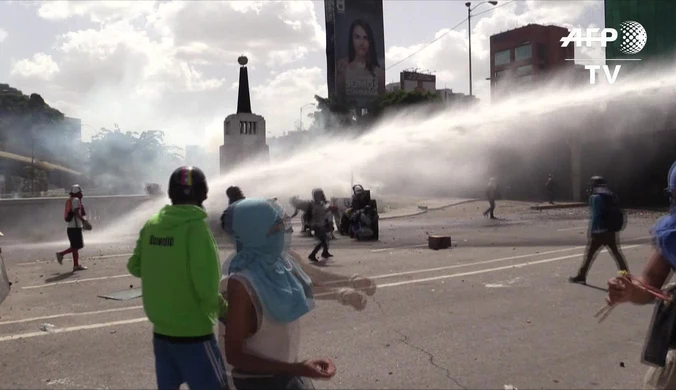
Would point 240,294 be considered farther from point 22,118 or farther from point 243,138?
point 22,118

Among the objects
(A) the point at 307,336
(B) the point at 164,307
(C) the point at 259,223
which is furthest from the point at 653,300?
(A) the point at 307,336

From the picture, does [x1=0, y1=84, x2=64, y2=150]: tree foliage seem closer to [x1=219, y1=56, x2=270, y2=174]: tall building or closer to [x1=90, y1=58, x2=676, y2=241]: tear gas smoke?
[x1=219, y1=56, x2=270, y2=174]: tall building

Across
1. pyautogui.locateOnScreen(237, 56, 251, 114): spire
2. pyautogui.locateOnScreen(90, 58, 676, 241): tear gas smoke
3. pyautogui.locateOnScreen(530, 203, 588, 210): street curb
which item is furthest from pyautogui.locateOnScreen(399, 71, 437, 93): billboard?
A: pyautogui.locateOnScreen(237, 56, 251, 114): spire

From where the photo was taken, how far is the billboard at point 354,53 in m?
73.4

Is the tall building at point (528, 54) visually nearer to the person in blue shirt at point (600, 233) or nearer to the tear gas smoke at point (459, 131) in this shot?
the tear gas smoke at point (459, 131)

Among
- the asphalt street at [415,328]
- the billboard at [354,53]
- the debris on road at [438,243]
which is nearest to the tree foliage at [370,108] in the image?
the billboard at [354,53]

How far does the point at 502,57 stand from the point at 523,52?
291 centimetres

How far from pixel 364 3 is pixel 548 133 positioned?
154ft

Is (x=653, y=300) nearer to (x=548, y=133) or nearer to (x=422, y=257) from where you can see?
(x=422, y=257)

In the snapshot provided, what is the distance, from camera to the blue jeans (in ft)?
9.48

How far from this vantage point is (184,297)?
295cm

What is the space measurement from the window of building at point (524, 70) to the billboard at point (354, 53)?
15.9m

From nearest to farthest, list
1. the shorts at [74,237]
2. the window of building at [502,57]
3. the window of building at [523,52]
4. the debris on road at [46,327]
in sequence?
the debris on road at [46,327] → the shorts at [74,237] → the window of building at [523,52] → the window of building at [502,57]

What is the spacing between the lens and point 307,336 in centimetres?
679
